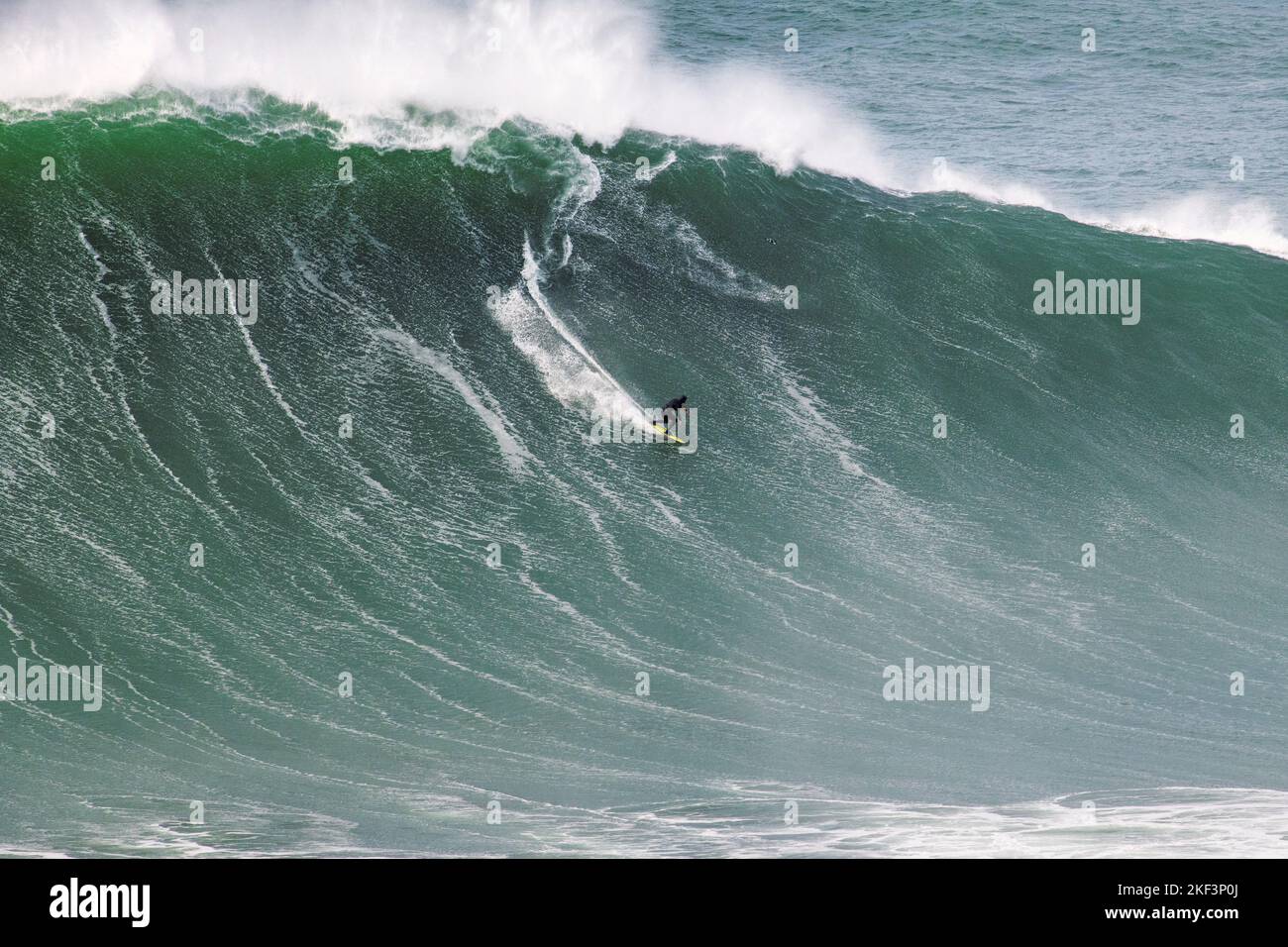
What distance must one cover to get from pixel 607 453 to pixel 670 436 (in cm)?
73

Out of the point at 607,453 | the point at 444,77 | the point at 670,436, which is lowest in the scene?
the point at 607,453

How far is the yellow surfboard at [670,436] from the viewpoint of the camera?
15.3m

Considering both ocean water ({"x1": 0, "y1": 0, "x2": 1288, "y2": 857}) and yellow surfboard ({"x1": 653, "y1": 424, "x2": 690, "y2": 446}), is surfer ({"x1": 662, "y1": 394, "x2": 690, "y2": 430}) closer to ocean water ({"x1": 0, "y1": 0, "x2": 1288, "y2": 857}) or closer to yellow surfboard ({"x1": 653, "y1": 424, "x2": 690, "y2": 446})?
yellow surfboard ({"x1": 653, "y1": 424, "x2": 690, "y2": 446})

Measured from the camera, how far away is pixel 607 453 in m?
15.0

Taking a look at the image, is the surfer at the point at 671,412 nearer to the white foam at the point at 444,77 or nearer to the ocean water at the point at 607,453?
the ocean water at the point at 607,453

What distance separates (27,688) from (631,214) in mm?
9431

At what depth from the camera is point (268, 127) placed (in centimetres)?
1942

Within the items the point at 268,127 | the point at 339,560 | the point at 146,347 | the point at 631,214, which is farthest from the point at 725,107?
the point at 339,560

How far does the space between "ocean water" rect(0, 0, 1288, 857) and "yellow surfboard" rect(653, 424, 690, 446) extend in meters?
0.18

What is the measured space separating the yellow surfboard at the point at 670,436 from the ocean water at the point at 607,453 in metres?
0.18

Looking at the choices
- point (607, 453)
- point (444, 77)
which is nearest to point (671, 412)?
point (607, 453)

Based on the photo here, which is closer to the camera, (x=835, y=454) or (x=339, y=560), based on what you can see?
(x=339, y=560)

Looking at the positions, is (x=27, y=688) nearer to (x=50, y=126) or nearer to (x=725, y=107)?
(x=50, y=126)

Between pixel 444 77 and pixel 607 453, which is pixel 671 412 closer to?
pixel 607 453
